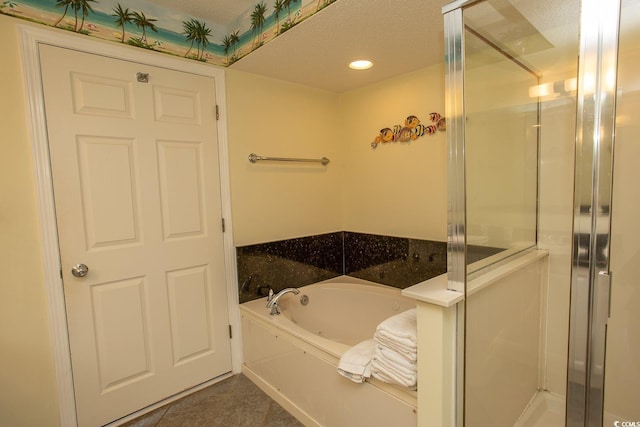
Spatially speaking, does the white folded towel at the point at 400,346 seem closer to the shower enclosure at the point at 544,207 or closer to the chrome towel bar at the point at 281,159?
the shower enclosure at the point at 544,207

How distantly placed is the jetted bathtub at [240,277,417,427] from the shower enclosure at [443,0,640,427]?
1.28 ft

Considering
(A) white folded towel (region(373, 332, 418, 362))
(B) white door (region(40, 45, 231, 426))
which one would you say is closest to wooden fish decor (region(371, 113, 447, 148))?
(B) white door (region(40, 45, 231, 426))

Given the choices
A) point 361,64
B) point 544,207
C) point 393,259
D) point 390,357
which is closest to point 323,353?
point 390,357

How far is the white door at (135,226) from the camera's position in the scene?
1.71 metres

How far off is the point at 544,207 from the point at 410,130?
97cm

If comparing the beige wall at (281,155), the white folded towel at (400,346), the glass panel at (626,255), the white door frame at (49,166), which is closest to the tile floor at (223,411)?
the white door frame at (49,166)

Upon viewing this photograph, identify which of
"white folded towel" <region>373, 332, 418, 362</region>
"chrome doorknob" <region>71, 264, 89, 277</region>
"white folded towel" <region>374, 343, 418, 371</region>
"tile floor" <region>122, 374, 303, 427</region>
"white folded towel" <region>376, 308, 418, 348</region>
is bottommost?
"tile floor" <region>122, 374, 303, 427</region>

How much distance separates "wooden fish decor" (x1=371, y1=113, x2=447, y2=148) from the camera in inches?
87.7

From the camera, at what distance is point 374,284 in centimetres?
269

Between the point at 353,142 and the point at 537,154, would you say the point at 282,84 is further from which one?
the point at 537,154

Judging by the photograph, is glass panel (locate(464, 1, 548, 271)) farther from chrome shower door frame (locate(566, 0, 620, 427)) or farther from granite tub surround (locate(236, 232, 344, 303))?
granite tub surround (locate(236, 232, 344, 303))

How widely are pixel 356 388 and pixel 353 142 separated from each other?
1895 mm

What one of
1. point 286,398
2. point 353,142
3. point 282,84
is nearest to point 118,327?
point 286,398

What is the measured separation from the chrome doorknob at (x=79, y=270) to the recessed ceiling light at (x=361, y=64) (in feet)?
6.39
